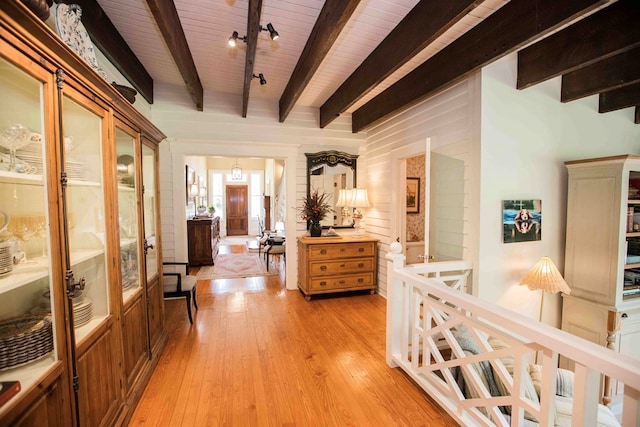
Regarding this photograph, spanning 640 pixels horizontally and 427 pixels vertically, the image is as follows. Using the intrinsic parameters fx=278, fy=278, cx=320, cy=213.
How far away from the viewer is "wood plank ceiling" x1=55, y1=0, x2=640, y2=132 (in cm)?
182

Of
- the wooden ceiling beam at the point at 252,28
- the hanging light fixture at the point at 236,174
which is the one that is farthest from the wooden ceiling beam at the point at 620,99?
the hanging light fixture at the point at 236,174

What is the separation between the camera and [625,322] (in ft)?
8.80

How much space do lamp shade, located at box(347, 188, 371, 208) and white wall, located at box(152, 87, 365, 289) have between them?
79 centimetres

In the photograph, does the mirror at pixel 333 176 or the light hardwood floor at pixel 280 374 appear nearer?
the light hardwood floor at pixel 280 374

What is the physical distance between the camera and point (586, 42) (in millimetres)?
1952

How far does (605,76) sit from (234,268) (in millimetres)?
5779

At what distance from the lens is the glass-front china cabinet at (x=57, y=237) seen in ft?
3.39

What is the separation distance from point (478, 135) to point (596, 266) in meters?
1.72

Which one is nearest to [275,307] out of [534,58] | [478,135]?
[478,135]

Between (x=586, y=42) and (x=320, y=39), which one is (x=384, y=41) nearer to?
(x=320, y=39)

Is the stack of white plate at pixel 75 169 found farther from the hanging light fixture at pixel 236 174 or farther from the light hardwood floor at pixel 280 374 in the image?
the hanging light fixture at pixel 236 174

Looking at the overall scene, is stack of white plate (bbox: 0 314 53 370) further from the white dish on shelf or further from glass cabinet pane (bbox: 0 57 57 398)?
the white dish on shelf

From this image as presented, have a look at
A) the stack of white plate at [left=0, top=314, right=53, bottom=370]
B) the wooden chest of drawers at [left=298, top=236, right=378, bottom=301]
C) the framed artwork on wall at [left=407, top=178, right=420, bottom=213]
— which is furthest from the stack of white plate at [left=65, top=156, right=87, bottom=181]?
the framed artwork on wall at [left=407, top=178, right=420, bottom=213]

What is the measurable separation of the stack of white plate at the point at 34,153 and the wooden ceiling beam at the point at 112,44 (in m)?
1.36
